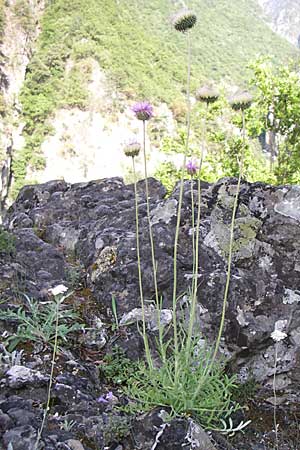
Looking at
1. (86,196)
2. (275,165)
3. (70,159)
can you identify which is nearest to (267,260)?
(86,196)

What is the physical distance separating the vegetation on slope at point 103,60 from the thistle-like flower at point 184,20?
62.6m

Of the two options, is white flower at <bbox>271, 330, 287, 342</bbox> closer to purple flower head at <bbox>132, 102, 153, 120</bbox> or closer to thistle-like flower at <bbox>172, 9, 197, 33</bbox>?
purple flower head at <bbox>132, 102, 153, 120</bbox>

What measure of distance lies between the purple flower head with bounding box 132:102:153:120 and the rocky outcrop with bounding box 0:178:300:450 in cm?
141

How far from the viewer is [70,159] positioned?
213 ft

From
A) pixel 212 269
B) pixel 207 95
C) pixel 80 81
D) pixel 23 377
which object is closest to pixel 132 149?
pixel 207 95

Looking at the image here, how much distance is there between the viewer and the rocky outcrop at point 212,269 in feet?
10.6

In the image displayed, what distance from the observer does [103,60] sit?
73375 mm

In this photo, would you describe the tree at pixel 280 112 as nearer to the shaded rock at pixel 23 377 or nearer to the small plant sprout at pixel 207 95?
the small plant sprout at pixel 207 95

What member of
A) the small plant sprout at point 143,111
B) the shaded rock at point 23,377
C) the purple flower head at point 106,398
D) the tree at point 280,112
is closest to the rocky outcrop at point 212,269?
the purple flower head at point 106,398

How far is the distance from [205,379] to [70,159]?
64.6 metres

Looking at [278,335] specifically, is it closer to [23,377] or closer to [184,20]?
[23,377]

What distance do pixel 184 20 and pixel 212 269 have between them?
6.22 ft

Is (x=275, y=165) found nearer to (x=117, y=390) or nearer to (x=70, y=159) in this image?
(x=117, y=390)

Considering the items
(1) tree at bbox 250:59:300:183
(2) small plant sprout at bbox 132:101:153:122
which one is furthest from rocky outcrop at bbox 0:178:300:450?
(1) tree at bbox 250:59:300:183
